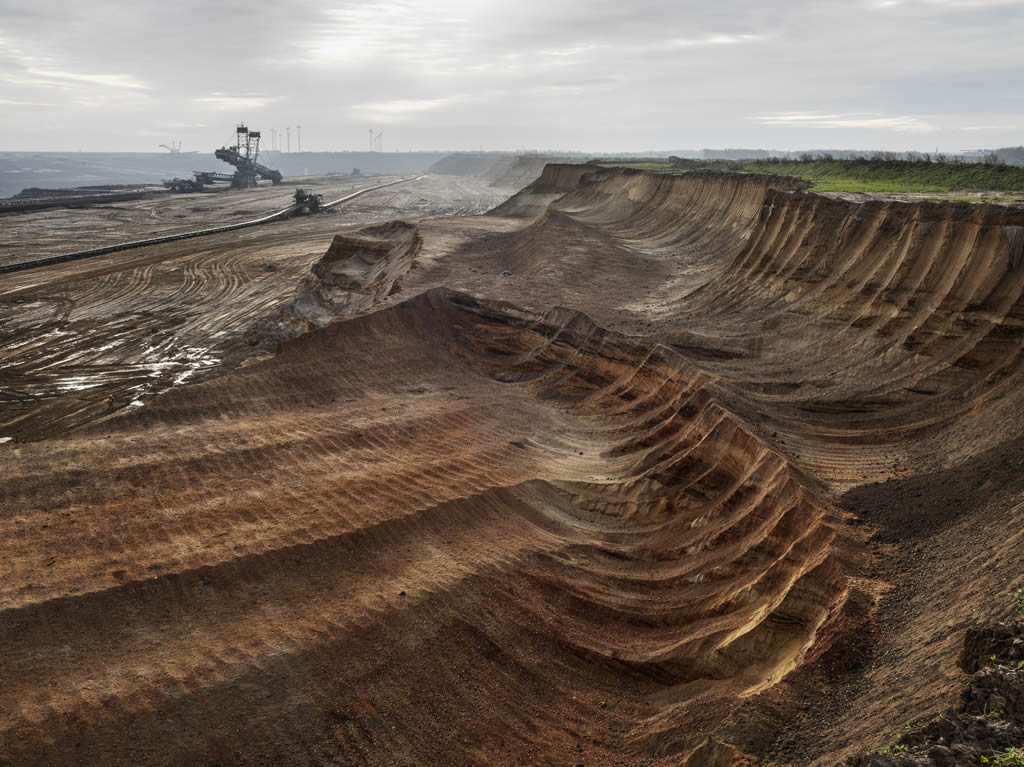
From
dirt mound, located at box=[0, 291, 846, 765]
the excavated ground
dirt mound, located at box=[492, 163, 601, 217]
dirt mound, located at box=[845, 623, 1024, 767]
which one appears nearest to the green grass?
the excavated ground

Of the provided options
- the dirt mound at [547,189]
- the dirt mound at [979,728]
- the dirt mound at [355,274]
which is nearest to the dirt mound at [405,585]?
the dirt mound at [979,728]

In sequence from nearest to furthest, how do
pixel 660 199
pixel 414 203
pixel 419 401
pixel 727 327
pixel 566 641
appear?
1. pixel 566 641
2. pixel 419 401
3. pixel 727 327
4. pixel 660 199
5. pixel 414 203

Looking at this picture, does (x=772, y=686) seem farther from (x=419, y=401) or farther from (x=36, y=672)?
(x=419, y=401)

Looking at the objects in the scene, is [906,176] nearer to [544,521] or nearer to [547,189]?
[544,521]

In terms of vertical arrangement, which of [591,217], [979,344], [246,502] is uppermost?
[591,217]

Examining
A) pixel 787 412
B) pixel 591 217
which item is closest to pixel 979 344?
pixel 787 412

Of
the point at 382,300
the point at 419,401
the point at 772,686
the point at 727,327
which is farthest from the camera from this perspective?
the point at 382,300

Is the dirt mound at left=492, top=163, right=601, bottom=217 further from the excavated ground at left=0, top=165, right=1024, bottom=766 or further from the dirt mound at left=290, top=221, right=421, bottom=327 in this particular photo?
the excavated ground at left=0, top=165, right=1024, bottom=766

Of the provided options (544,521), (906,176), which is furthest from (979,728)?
(906,176)
